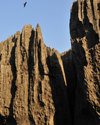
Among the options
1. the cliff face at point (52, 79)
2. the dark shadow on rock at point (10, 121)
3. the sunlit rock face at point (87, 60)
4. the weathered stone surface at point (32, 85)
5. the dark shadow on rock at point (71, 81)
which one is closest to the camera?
the sunlit rock face at point (87, 60)

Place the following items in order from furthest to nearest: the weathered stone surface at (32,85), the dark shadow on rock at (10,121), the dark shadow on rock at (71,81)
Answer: the dark shadow on rock at (71,81)
the dark shadow on rock at (10,121)
the weathered stone surface at (32,85)

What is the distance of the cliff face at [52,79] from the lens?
63.4 ft

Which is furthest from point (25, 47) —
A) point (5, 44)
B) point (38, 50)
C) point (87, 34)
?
point (87, 34)

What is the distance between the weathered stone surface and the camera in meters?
21.6

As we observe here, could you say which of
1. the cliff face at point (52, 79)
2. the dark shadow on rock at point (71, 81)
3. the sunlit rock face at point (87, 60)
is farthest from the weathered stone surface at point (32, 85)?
the sunlit rock face at point (87, 60)

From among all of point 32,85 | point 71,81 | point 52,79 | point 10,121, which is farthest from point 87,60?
point 10,121

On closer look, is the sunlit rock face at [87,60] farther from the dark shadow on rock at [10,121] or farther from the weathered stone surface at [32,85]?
the dark shadow on rock at [10,121]

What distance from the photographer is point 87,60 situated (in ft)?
63.7

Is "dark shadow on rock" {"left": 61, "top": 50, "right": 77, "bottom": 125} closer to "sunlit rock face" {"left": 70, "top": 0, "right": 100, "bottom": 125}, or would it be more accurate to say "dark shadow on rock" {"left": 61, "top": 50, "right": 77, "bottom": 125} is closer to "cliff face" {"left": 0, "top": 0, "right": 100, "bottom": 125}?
"cliff face" {"left": 0, "top": 0, "right": 100, "bottom": 125}

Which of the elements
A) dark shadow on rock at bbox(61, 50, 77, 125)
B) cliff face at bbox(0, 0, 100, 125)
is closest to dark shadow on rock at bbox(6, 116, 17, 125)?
cliff face at bbox(0, 0, 100, 125)

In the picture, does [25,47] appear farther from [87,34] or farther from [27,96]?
[87,34]

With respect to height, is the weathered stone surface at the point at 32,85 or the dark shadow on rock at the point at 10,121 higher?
the weathered stone surface at the point at 32,85

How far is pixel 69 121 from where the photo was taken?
21.7 m

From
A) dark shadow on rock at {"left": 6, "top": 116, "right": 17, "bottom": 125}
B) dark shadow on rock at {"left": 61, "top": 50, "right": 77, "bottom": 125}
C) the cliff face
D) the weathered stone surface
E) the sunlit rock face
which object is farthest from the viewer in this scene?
dark shadow on rock at {"left": 61, "top": 50, "right": 77, "bottom": 125}
